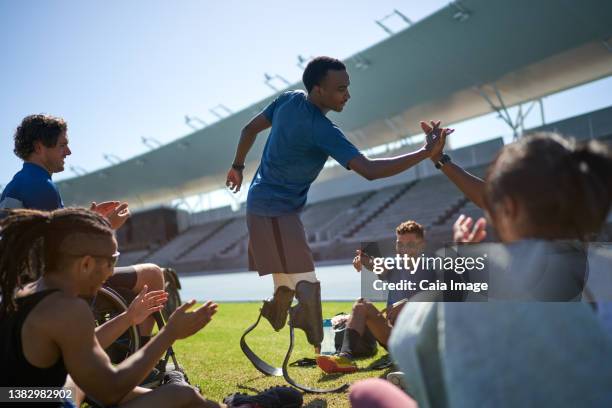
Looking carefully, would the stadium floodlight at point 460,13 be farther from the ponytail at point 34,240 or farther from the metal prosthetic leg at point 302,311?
the ponytail at point 34,240

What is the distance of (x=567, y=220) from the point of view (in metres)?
1.04

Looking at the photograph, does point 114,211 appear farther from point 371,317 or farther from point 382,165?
point 371,317

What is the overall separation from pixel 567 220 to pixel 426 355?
40 centimetres

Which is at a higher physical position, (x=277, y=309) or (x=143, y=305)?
(x=143, y=305)

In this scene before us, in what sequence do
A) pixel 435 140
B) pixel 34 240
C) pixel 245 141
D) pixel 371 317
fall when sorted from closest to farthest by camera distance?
pixel 34 240 < pixel 435 140 < pixel 245 141 < pixel 371 317

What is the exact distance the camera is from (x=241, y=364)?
411cm

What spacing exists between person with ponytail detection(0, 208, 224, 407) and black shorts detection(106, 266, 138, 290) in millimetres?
1032

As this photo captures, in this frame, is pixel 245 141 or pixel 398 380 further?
pixel 245 141

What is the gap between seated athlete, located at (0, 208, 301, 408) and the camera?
1.54m

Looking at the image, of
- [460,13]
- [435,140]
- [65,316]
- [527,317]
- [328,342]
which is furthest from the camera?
[460,13]

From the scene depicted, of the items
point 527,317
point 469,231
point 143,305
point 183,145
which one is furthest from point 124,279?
point 183,145

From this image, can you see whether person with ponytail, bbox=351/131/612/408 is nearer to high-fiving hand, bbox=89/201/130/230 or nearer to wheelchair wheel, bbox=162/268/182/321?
high-fiving hand, bbox=89/201/130/230

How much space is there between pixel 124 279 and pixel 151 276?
0.56 ft

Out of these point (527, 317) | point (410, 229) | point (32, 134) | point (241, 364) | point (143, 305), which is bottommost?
point (241, 364)
